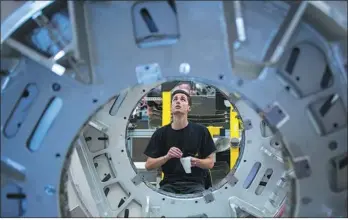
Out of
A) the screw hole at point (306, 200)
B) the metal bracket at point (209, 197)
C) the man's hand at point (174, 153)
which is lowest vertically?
the screw hole at point (306, 200)

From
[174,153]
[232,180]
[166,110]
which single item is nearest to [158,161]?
[174,153]

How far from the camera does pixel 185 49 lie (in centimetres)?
239

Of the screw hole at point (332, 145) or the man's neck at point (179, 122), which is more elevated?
the man's neck at point (179, 122)

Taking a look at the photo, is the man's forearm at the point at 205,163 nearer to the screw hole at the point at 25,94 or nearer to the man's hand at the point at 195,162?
the man's hand at the point at 195,162

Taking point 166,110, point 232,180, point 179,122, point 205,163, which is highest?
point 166,110

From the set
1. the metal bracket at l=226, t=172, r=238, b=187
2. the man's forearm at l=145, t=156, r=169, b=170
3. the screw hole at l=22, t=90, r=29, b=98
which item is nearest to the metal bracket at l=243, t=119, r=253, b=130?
the metal bracket at l=226, t=172, r=238, b=187

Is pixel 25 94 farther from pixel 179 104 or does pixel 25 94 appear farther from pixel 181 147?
pixel 181 147

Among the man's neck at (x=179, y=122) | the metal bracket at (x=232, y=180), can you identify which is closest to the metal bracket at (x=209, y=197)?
the metal bracket at (x=232, y=180)

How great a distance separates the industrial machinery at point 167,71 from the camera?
7.72 ft

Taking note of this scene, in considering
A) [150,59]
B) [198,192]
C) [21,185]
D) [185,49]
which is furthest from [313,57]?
[198,192]

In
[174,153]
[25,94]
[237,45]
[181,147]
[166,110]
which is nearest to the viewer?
[237,45]

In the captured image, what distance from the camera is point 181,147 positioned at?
497 centimetres

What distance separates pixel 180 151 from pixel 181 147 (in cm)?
13

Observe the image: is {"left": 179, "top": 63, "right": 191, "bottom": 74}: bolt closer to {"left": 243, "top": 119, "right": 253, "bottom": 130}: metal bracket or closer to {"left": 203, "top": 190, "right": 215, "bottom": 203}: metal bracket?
{"left": 243, "top": 119, "right": 253, "bottom": 130}: metal bracket
